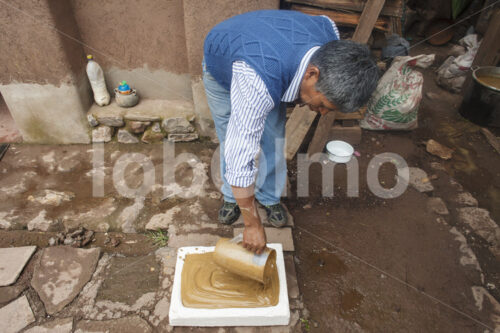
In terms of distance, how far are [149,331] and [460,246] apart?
2.44 meters

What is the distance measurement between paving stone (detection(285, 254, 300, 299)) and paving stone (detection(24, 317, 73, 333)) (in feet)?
4.63

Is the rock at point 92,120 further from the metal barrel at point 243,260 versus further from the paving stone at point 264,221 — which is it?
the metal barrel at point 243,260

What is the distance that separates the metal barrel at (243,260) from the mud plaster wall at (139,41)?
2091 mm

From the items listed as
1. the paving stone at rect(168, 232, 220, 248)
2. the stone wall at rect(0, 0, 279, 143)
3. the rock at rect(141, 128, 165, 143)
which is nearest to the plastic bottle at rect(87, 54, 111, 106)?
the stone wall at rect(0, 0, 279, 143)

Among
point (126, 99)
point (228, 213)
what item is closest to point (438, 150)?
point (228, 213)

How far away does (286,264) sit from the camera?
2.31 m

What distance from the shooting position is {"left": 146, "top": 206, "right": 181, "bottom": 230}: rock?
8.38 ft

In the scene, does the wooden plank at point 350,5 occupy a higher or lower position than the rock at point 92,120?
higher

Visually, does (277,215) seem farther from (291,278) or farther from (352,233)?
(352,233)

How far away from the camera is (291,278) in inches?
87.3

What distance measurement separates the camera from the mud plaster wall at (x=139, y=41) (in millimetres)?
2865

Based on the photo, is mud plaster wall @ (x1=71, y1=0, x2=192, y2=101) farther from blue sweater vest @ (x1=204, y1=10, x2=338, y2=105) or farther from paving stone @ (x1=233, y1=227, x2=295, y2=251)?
paving stone @ (x1=233, y1=227, x2=295, y2=251)

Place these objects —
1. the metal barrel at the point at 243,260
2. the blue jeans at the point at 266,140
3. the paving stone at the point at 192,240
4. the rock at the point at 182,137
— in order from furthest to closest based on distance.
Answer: the rock at the point at 182,137, the paving stone at the point at 192,240, the blue jeans at the point at 266,140, the metal barrel at the point at 243,260

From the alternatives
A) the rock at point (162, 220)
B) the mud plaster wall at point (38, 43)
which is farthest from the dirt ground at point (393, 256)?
the mud plaster wall at point (38, 43)
